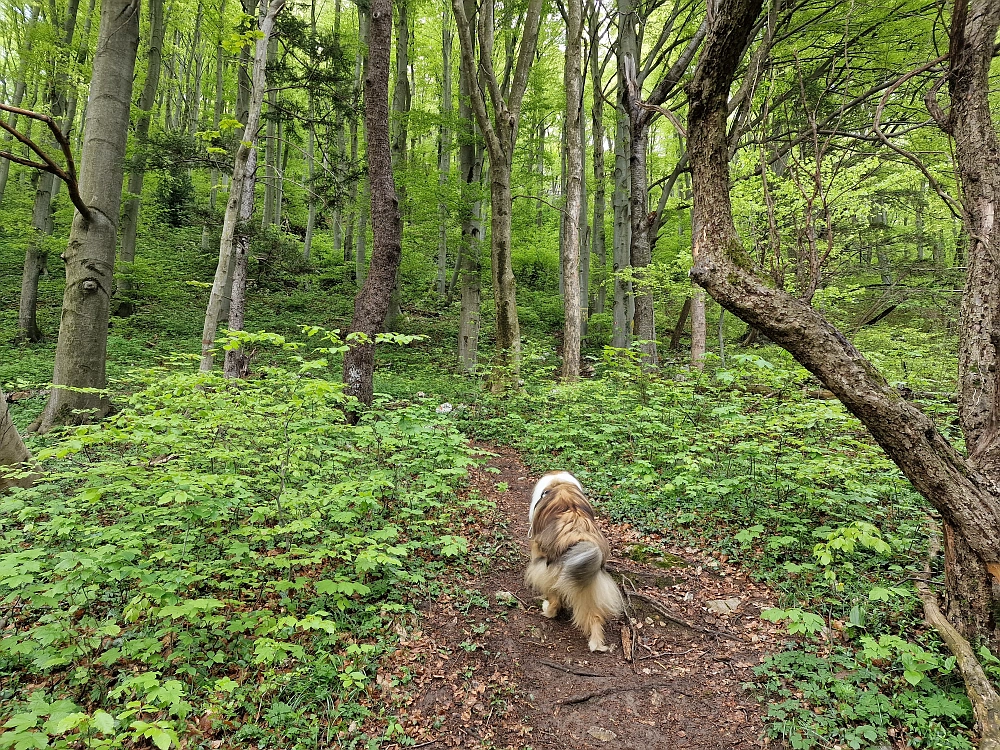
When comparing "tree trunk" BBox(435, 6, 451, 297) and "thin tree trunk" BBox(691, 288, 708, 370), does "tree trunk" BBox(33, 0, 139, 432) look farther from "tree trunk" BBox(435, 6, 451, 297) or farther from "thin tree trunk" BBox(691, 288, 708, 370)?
"thin tree trunk" BBox(691, 288, 708, 370)

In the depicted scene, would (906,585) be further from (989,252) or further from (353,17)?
(353,17)

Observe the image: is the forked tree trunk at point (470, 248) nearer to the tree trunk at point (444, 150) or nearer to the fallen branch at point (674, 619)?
the tree trunk at point (444, 150)

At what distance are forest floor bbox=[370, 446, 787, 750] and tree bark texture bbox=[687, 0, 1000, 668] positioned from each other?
121 centimetres

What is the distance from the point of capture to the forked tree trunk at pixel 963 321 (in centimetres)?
258

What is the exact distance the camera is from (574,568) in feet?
10.6

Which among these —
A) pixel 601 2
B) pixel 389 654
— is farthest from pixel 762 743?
pixel 601 2

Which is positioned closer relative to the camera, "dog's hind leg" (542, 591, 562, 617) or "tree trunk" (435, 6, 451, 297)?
"dog's hind leg" (542, 591, 562, 617)

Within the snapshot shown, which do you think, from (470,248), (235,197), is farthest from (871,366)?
A: (470,248)

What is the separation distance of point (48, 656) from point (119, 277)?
1302 centimetres

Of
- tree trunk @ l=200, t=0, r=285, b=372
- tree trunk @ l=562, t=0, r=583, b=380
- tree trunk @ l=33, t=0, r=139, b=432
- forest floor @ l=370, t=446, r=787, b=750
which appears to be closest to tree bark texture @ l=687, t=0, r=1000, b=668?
forest floor @ l=370, t=446, r=787, b=750

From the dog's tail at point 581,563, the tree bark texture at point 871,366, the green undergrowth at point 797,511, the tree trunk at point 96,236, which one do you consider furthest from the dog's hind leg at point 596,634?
the tree trunk at point 96,236

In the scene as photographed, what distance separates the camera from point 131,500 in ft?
12.3

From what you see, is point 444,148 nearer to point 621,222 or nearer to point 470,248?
point 621,222

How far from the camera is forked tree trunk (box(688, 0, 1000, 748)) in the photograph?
8.47ft
